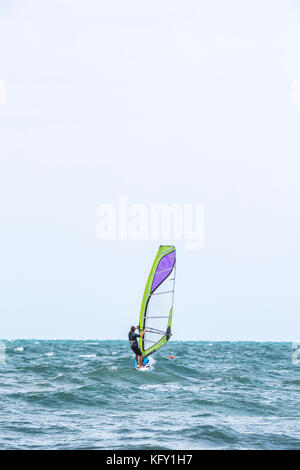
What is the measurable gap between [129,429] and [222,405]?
4669 mm

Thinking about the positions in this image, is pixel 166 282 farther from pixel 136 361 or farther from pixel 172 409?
pixel 172 409

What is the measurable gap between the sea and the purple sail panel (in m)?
3.96

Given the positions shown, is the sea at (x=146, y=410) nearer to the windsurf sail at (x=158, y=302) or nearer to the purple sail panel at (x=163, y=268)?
the windsurf sail at (x=158, y=302)

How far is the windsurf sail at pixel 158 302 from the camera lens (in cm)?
1967

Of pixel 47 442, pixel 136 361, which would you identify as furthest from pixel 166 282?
pixel 47 442

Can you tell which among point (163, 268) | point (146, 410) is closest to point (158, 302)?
point (163, 268)

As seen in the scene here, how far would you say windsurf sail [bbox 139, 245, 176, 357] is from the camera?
64.5 ft

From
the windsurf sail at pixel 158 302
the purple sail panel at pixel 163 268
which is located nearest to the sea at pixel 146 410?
the windsurf sail at pixel 158 302

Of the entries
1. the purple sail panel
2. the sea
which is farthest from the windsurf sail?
the sea

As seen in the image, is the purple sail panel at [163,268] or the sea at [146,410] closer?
the sea at [146,410]

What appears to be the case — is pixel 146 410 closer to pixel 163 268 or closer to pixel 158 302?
pixel 158 302

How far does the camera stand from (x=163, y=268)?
789 inches

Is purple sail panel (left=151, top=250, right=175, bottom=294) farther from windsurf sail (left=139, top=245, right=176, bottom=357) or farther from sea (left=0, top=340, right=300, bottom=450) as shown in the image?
sea (left=0, top=340, right=300, bottom=450)

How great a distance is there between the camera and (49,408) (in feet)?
52.3
